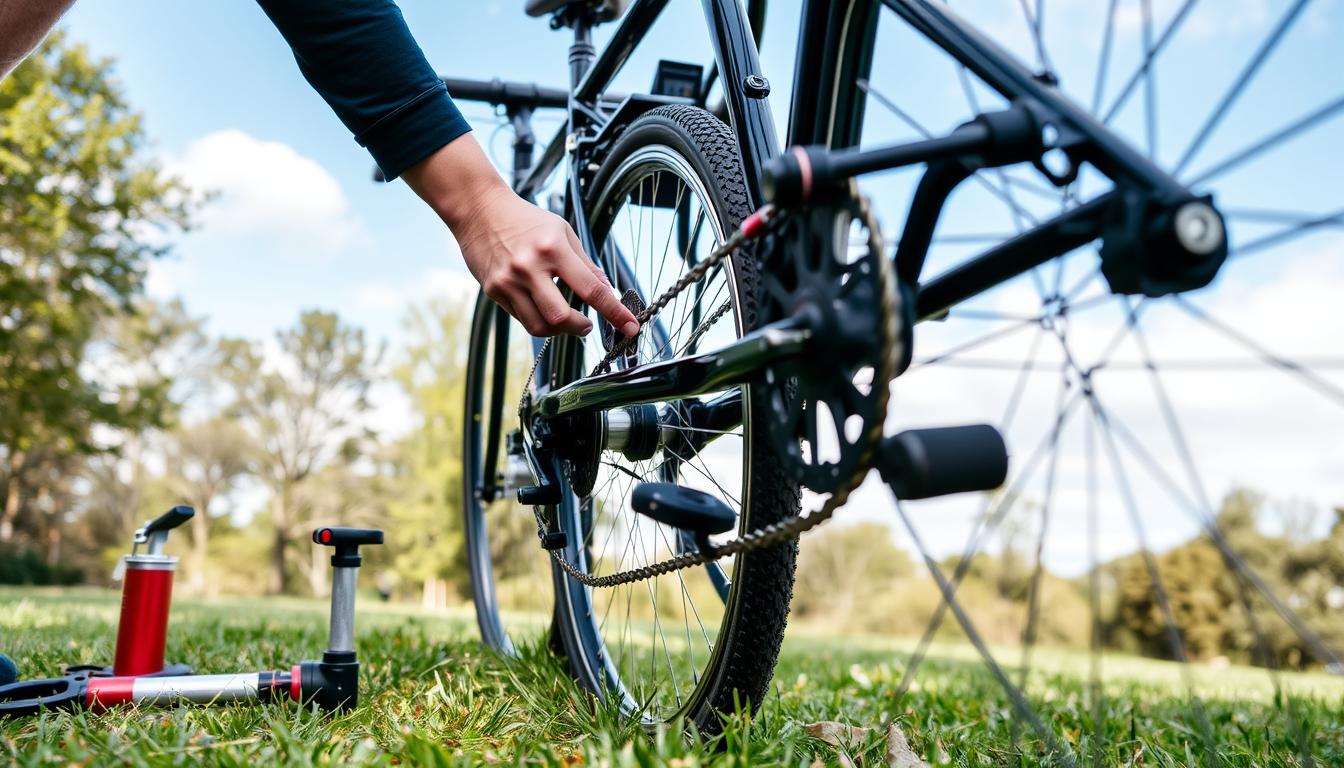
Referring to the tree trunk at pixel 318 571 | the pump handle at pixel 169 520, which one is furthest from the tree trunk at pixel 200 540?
the pump handle at pixel 169 520

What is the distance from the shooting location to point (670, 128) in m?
1.69

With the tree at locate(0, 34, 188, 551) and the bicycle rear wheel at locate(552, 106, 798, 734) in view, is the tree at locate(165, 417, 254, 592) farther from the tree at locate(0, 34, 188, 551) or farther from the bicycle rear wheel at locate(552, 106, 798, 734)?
the bicycle rear wheel at locate(552, 106, 798, 734)

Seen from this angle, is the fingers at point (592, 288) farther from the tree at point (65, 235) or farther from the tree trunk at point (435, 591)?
the tree trunk at point (435, 591)

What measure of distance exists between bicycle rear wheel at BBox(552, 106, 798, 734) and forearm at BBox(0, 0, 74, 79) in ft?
3.32

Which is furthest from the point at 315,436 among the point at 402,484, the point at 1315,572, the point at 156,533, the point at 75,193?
the point at 156,533

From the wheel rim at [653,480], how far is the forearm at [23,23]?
1.02m

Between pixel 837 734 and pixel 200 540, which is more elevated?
pixel 200 540

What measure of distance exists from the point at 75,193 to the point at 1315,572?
25.9 metres

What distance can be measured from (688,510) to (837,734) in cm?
64

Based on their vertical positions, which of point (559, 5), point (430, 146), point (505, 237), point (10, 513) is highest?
point (10, 513)

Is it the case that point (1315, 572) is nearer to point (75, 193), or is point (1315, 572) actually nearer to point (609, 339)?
point (609, 339)

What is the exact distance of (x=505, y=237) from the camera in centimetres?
134

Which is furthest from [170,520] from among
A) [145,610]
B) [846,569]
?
[846,569]

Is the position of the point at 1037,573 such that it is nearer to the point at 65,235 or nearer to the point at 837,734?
the point at 837,734
